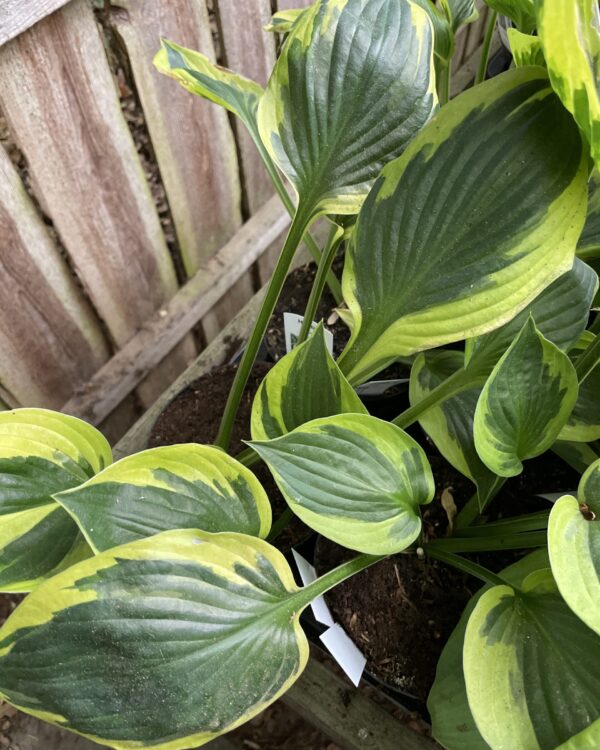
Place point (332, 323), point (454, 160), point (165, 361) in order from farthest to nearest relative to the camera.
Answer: point (165, 361)
point (332, 323)
point (454, 160)

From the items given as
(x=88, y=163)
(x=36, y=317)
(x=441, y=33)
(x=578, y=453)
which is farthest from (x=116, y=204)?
(x=578, y=453)

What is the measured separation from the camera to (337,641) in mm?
591

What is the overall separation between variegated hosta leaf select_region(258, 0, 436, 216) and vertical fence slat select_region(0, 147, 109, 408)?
42cm

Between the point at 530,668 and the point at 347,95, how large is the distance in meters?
0.49

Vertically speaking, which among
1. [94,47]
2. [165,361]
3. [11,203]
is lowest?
[165,361]

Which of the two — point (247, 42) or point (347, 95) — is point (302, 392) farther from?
point (247, 42)

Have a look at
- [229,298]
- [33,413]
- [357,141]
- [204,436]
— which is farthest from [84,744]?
[357,141]

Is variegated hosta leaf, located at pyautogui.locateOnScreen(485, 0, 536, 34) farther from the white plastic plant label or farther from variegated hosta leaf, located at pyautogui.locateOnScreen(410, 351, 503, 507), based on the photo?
the white plastic plant label

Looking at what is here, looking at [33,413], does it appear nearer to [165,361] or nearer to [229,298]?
[165,361]

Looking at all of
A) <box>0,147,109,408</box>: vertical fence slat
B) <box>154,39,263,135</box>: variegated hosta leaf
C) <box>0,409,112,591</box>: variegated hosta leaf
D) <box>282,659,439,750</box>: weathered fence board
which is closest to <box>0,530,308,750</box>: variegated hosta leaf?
<box>0,409,112,591</box>: variegated hosta leaf

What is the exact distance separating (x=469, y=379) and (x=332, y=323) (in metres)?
0.38

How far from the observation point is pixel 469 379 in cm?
60

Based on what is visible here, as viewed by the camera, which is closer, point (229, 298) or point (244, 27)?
point (244, 27)

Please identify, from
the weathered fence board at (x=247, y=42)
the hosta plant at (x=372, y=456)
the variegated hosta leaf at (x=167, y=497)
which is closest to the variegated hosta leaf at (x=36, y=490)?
the hosta plant at (x=372, y=456)
